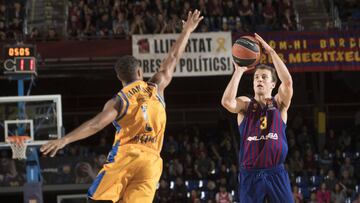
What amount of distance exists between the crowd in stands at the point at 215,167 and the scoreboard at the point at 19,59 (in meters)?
3.54

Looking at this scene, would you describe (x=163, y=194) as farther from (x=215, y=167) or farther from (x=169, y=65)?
(x=169, y=65)

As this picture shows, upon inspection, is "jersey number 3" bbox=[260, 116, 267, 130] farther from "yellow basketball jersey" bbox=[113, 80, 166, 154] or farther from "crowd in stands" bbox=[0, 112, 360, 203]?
"crowd in stands" bbox=[0, 112, 360, 203]

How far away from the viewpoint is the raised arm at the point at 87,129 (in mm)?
5852

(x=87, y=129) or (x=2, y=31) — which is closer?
(x=87, y=129)

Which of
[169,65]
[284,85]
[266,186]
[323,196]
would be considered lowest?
[323,196]

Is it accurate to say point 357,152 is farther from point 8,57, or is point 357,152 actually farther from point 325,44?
point 8,57

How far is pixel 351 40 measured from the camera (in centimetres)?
2030

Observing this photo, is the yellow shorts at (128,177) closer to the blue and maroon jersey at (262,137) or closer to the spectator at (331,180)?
the blue and maroon jersey at (262,137)

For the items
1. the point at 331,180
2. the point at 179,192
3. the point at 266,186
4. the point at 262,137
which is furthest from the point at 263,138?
the point at 331,180

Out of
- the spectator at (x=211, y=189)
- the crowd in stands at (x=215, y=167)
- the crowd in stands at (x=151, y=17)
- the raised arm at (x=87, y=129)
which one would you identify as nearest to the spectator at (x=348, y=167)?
the crowd in stands at (x=215, y=167)

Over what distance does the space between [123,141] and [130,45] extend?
1353 centimetres

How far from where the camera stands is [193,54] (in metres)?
20.0

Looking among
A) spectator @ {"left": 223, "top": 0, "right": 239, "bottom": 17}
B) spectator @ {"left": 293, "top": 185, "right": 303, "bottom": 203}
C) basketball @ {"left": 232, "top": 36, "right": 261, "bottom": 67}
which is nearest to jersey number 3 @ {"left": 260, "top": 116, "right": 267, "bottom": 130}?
basketball @ {"left": 232, "top": 36, "right": 261, "bottom": 67}

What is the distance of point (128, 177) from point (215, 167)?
13.9 m
